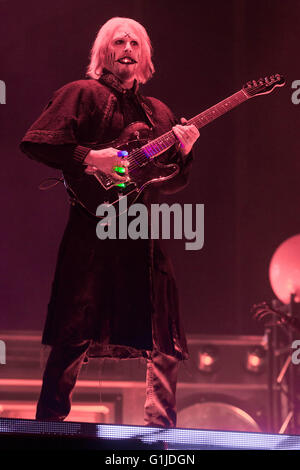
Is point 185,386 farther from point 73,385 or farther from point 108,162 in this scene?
point 108,162

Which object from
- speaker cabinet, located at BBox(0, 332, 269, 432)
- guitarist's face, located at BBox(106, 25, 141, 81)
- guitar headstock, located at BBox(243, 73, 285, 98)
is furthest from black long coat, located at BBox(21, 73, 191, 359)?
speaker cabinet, located at BBox(0, 332, 269, 432)

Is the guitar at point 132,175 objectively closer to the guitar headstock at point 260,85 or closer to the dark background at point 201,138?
the guitar headstock at point 260,85

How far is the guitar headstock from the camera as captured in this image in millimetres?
3512

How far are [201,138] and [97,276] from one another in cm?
232

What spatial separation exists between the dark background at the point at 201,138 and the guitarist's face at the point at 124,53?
55.4 inches

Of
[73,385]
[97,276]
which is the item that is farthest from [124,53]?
[73,385]

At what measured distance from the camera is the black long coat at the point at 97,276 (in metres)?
3.02

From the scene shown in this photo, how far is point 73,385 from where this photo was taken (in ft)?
9.81

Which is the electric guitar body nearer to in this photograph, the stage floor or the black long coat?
the black long coat

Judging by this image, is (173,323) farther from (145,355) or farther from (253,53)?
(253,53)

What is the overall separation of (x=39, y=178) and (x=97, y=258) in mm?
2133

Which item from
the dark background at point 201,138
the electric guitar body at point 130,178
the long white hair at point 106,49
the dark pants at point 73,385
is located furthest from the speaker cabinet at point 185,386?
the long white hair at point 106,49
